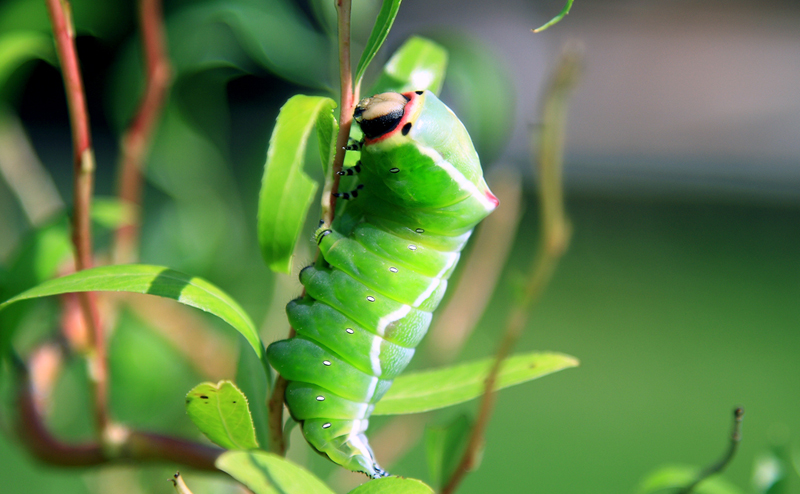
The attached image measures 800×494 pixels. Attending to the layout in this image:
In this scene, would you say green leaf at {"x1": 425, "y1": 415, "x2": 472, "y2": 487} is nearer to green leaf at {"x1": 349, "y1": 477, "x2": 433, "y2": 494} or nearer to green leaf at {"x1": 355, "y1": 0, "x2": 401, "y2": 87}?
green leaf at {"x1": 349, "y1": 477, "x2": 433, "y2": 494}

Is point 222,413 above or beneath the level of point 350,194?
A: beneath

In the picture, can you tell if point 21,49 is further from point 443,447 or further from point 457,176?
point 443,447

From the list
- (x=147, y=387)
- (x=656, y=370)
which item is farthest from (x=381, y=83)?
(x=656, y=370)

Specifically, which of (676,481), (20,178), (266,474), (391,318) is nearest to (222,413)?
(266,474)

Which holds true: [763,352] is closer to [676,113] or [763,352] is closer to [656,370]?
[656,370]

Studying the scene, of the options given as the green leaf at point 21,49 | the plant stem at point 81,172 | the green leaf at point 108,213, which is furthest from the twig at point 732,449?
the green leaf at point 21,49

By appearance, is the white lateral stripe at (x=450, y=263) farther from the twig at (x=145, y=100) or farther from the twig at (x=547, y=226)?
the twig at (x=145, y=100)
